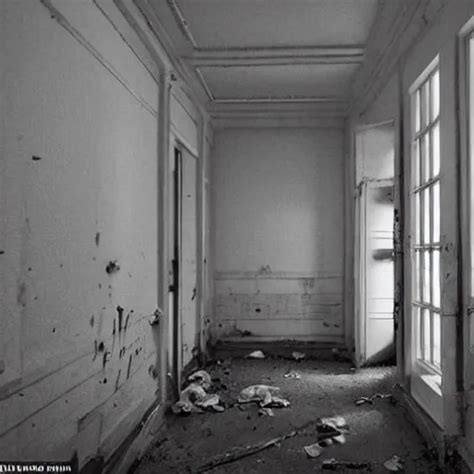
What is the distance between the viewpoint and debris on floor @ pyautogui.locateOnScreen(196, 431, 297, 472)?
2.81 metres

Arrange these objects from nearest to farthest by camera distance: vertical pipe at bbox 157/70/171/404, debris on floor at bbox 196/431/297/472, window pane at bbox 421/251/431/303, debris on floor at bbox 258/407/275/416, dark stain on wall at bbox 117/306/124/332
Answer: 1. dark stain on wall at bbox 117/306/124/332
2. debris on floor at bbox 196/431/297/472
3. window pane at bbox 421/251/431/303
4. vertical pipe at bbox 157/70/171/404
5. debris on floor at bbox 258/407/275/416

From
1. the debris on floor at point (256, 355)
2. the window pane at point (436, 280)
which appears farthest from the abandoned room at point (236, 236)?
the debris on floor at point (256, 355)

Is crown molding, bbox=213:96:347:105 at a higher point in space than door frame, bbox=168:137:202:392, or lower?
higher

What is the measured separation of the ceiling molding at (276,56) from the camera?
387 centimetres

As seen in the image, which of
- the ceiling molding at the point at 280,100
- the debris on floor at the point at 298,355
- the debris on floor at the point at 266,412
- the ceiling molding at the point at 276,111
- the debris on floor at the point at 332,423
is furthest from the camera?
the debris on floor at the point at 298,355

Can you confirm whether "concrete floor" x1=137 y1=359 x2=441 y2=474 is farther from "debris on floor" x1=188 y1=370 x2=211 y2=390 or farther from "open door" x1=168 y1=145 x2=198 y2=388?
"open door" x1=168 y1=145 x2=198 y2=388

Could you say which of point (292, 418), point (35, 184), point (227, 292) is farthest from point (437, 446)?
point (227, 292)

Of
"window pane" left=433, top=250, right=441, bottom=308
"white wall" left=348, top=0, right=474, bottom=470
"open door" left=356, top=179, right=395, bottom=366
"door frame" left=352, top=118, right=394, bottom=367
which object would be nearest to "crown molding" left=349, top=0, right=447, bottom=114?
"white wall" left=348, top=0, right=474, bottom=470

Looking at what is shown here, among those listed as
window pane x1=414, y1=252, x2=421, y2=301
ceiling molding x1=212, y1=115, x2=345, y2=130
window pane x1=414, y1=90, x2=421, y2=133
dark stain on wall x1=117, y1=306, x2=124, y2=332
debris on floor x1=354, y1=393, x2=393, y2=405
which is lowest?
debris on floor x1=354, y1=393, x2=393, y2=405

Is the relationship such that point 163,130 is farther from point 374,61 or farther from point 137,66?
point 374,61

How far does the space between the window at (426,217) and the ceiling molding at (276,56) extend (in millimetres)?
803

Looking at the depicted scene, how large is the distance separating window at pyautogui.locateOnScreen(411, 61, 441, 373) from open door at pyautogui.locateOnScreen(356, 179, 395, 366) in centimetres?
163

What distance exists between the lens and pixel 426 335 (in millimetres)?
3271

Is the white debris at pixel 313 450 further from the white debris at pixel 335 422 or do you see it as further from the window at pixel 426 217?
the window at pixel 426 217
